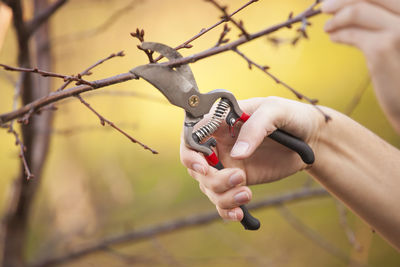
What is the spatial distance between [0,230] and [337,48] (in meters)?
2.13

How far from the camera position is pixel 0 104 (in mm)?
2734

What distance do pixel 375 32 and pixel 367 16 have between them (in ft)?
0.11

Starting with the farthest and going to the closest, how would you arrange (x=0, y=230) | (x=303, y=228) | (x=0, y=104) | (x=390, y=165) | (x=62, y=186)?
(x=62, y=186) < (x=0, y=104) < (x=0, y=230) < (x=303, y=228) < (x=390, y=165)

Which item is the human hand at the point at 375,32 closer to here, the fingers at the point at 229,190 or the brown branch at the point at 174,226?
the fingers at the point at 229,190

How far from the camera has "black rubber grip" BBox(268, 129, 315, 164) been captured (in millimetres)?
973

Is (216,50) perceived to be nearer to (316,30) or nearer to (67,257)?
(67,257)

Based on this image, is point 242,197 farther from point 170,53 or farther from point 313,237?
point 313,237

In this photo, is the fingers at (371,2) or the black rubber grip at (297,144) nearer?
the fingers at (371,2)

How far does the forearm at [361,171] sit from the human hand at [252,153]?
0.05 meters

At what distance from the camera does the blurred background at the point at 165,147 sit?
2342mm

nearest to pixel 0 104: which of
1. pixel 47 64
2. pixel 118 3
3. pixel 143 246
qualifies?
pixel 118 3

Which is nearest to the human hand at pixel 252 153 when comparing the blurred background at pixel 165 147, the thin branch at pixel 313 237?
the thin branch at pixel 313 237

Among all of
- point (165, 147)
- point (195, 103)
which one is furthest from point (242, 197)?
point (165, 147)

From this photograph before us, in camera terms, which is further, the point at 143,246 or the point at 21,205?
the point at 143,246
